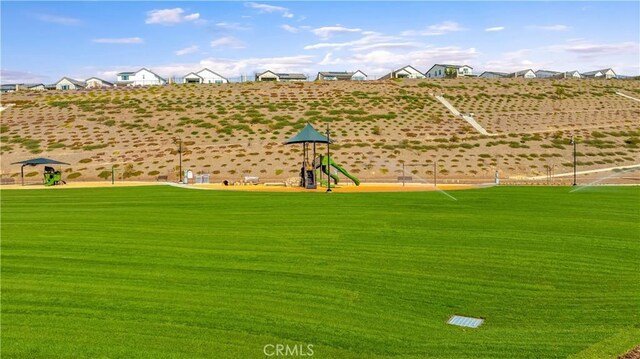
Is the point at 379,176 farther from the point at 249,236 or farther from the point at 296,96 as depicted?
the point at 296,96

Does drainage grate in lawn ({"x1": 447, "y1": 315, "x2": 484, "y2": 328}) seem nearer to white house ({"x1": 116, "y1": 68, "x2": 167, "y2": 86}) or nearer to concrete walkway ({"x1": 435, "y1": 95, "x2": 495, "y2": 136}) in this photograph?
concrete walkway ({"x1": 435, "y1": 95, "x2": 495, "y2": 136})

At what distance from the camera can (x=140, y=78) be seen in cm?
14312

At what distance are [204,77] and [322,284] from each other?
441 ft

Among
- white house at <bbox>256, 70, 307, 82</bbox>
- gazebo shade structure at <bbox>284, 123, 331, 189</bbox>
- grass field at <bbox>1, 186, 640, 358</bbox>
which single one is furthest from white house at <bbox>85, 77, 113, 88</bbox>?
grass field at <bbox>1, 186, 640, 358</bbox>

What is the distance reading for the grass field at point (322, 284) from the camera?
27.0ft

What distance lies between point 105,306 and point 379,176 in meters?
40.8

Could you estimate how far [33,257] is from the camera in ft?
43.8

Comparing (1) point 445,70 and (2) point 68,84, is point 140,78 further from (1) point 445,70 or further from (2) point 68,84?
(1) point 445,70

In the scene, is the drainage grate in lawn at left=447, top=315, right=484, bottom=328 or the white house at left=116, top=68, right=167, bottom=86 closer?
the drainage grate in lawn at left=447, top=315, right=484, bottom=328

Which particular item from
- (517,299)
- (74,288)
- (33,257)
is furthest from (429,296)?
(33,257)

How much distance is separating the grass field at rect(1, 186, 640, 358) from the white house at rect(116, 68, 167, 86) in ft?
426

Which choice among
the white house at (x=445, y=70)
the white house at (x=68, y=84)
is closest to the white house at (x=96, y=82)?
the white house at (x=68, y=84)

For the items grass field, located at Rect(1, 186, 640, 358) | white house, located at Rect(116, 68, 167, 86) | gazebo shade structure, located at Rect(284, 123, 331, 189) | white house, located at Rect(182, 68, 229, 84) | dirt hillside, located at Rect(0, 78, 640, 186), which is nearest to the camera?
grass field, located at Rect(1, 186, 640, 358)

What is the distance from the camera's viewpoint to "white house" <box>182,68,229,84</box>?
137125 millimetres
